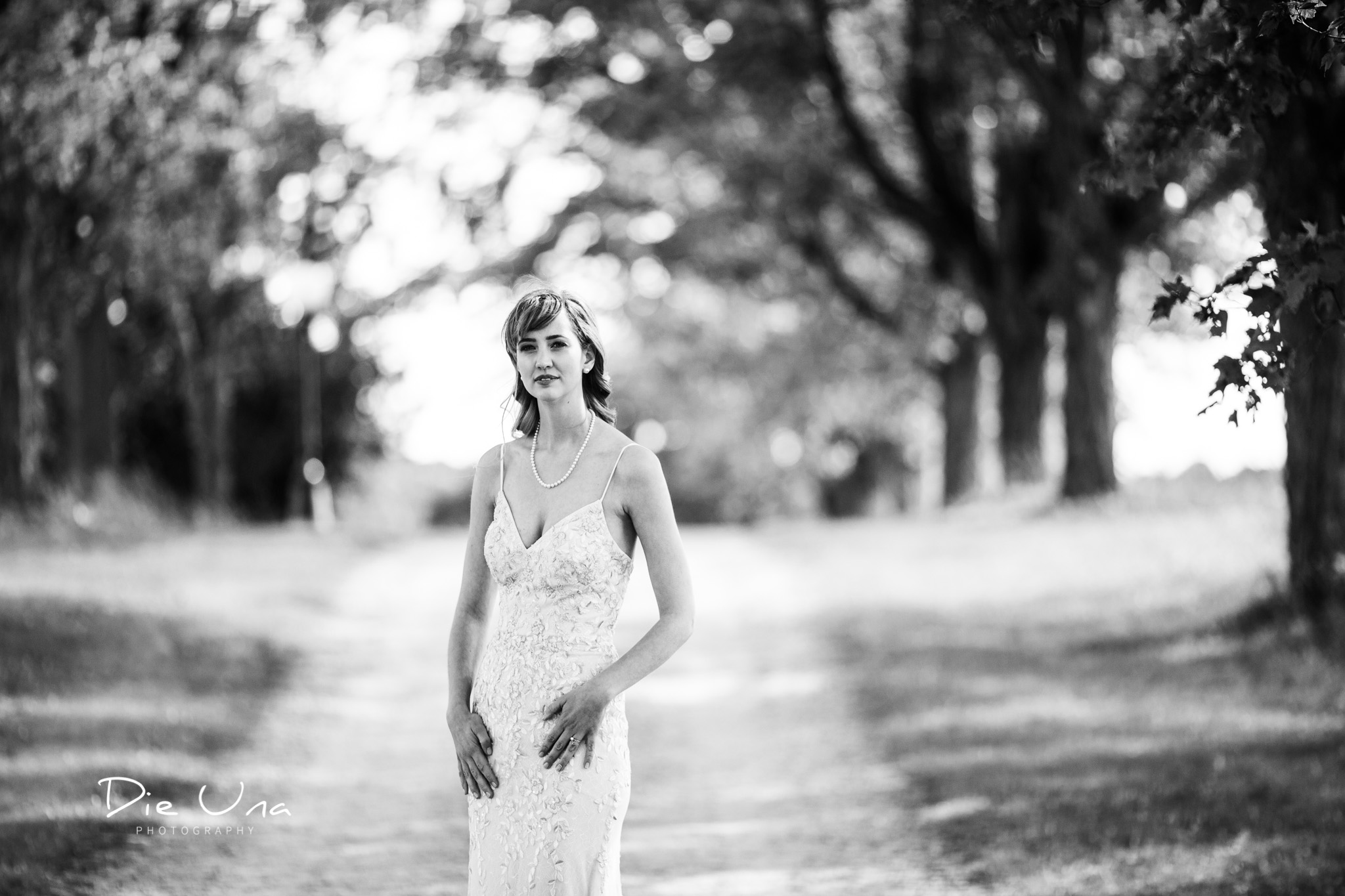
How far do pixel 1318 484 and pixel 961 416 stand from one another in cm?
1811

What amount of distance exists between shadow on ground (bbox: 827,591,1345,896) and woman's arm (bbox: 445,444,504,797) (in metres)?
3.05

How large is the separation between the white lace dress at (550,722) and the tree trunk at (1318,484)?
775 cm

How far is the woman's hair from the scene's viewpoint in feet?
13.3

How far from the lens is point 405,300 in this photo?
93.9 feet

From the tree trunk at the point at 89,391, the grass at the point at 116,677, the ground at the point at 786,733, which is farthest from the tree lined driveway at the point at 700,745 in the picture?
the tree trunk at the point at 89,391

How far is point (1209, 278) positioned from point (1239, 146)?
19.1 m

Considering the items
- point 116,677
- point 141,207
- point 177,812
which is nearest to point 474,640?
point 177,812

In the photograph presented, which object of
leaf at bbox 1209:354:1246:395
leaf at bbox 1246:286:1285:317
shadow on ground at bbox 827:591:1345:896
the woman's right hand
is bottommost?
shadow on ground at bbox 827:591:1345:896

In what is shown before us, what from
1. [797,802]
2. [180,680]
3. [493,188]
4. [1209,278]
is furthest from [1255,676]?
[493,188]

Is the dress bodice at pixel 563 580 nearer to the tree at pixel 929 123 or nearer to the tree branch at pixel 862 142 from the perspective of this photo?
the tree at pixel 929 123

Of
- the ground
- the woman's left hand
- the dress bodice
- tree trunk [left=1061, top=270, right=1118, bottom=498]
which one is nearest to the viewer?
the woman's left hand

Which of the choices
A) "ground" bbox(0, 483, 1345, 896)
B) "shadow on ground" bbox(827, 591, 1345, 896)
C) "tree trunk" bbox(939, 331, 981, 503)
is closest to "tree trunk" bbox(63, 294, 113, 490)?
"ground" bbox(0, 483, 1345, 896)

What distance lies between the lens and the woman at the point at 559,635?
3.92 metres

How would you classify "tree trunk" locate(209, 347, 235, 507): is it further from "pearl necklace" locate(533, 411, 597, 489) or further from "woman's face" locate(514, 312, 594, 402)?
"woman's face" locate(514, 312, 594, 402)
